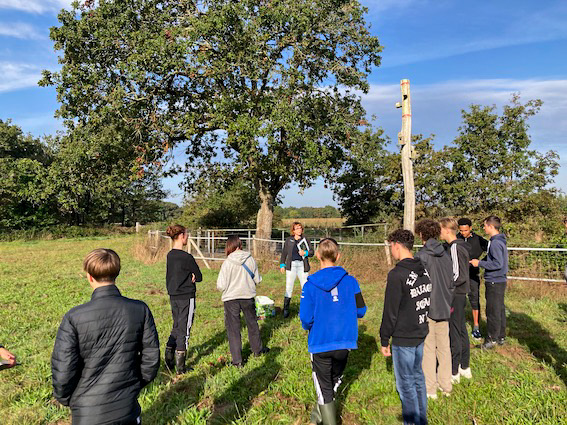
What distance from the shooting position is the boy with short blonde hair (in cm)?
211

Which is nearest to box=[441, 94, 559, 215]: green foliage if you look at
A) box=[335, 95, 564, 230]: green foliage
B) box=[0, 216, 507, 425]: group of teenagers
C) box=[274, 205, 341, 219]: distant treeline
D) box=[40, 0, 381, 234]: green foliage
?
box=[335, 95, 564, 230]: green foliage

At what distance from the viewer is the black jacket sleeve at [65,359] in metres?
2.08

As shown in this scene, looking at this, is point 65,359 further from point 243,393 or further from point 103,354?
point 243,393

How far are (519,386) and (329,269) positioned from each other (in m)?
2.80

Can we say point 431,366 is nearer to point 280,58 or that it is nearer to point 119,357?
point 119,357

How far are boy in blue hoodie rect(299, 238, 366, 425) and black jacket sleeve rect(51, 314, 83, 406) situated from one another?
165 centimetres

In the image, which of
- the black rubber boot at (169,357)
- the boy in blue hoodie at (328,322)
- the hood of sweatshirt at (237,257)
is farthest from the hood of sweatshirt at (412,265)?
the black rubber boot at (169,357)

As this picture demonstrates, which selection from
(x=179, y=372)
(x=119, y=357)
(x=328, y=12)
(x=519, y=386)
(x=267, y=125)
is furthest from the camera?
(x=328, y=12)

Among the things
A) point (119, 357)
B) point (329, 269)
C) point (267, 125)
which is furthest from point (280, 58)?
point (119, 357)

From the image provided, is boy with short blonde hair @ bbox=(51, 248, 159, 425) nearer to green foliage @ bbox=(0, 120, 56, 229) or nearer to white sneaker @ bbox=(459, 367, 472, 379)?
white sneaker @ bbox=(459, 367, 472, 379)

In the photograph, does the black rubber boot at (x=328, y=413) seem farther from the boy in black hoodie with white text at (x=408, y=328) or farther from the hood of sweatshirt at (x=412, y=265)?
the hood of sweatshirt at (x=412, y=265)

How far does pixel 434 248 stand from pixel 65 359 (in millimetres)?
3216

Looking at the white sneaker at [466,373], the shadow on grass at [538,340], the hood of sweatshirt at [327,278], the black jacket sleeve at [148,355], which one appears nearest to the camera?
the black jacket sleeve at [148,355]

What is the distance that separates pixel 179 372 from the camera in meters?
4.75
